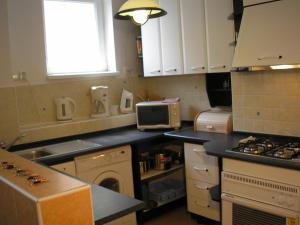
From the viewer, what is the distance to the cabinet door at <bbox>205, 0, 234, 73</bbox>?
2889mm

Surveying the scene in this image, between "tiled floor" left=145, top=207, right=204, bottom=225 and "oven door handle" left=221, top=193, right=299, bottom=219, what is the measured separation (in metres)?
0.87

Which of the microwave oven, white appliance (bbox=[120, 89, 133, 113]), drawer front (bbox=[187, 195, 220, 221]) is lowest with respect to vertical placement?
drawer front (bbox=[187, 195, 220, 221])

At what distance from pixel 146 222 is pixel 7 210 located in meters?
1.93

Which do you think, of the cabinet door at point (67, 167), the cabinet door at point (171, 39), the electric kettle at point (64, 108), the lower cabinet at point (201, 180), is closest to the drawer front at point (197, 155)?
the lower cabinet at point (201, 180)

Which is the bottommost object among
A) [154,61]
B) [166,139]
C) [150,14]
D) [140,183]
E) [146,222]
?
[146,222]

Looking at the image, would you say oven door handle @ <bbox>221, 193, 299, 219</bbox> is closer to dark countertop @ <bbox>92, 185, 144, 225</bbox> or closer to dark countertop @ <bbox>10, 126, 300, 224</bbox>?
dark countertop @ <bbox>10, 126, 300, 224</bbox>

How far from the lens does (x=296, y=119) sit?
2.70 metres

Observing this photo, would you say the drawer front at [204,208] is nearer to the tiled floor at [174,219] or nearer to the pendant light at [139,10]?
the tiled floor at [174,219]

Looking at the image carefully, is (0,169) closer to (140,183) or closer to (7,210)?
(7,210)

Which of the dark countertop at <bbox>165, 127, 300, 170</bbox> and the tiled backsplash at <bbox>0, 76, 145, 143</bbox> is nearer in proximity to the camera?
the dark countertop at <bbox>165, 127, 300, 170</bbox>

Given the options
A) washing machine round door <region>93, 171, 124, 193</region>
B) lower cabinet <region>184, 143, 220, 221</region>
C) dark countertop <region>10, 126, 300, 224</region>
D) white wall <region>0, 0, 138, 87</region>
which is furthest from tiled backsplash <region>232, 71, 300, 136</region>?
white wall <region>0, 0, 138, 87</region>

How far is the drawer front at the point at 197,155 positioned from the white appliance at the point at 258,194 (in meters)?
0.37

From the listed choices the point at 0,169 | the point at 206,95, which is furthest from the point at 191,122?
the point at 0,169

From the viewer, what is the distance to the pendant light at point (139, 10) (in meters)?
2.10
